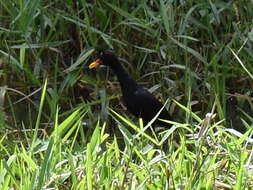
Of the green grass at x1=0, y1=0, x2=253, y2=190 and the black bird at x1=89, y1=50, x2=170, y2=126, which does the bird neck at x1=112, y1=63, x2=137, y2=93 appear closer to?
the black bird at x1=89, y1=50, x2=170, y2=126

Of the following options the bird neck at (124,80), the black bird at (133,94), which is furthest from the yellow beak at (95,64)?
the bird neck at (124,80)

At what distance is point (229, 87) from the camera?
6.52 m

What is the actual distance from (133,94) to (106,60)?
29cm

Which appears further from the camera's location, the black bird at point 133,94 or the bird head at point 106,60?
the bird head at point 106,60

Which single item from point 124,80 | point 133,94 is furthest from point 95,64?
point 133,94

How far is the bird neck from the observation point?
6.18m

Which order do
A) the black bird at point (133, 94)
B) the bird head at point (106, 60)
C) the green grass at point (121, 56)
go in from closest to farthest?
the green grass at point (121, 56)
the black bird at point (133, 94)
the bird head at point (106, 60)

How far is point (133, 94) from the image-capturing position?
614 centimetres

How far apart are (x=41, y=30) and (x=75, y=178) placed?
266 centimetres

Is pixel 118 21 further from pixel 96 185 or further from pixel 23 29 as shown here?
pixel 96 185

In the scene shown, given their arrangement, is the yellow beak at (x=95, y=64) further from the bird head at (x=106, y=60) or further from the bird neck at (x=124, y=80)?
the bird neck at (x=124, y=80)

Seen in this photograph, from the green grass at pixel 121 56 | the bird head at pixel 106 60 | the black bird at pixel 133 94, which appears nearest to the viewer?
the green grass at pixel 121 56

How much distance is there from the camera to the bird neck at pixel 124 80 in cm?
618

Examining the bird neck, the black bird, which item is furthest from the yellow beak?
the bird neck
